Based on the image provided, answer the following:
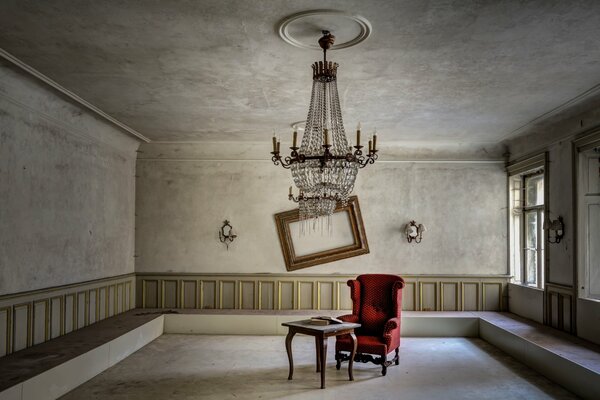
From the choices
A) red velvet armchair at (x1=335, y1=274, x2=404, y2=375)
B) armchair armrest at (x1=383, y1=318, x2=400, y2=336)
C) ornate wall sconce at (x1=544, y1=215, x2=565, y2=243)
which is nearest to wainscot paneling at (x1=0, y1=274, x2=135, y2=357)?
red velvet armchair at (x1=335, y1=274, x2=404, y2=375)

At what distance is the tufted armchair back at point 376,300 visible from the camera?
20.9 feet

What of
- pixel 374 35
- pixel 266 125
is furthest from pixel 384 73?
pixel 266 125

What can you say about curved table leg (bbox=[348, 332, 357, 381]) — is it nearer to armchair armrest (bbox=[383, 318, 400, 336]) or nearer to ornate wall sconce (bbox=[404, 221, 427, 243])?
armchair armrest (bbox=[383, 318, 400, 336])

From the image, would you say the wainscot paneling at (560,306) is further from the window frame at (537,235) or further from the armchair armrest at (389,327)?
the armchair armrest at (389,327)

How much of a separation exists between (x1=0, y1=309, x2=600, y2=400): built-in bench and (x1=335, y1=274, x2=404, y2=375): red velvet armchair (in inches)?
61.1

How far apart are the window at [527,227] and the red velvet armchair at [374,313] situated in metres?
2.63

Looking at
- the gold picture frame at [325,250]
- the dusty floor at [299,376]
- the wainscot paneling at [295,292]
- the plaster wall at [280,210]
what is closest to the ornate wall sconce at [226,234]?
the plaster wall at [280,210]

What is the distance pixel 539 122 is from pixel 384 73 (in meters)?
3.09

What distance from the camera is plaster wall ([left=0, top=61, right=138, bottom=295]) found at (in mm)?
5125

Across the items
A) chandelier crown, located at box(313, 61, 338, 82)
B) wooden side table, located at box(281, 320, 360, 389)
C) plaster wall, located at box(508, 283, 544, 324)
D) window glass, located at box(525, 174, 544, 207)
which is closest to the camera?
chandelier crown, located at box(313, 61, 338, 82)

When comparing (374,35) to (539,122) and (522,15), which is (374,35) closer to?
(522,15)

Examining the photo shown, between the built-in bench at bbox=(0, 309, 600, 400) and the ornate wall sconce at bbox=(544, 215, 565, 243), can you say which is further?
the ornate wall sconce at bbox=(544, 215, 565, 243)

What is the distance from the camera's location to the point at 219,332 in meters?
7.97

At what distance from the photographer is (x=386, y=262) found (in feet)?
28.0
